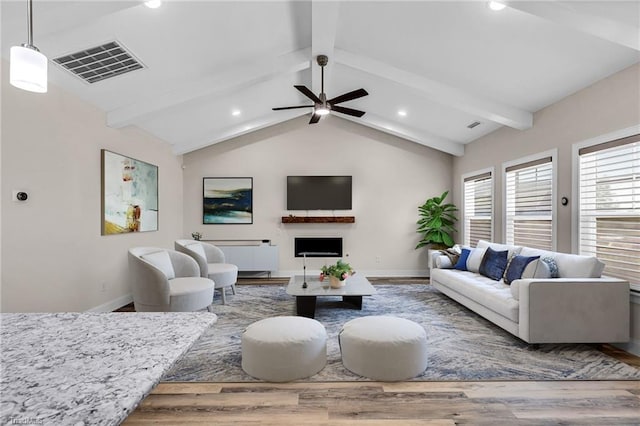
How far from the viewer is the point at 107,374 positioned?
0.69m

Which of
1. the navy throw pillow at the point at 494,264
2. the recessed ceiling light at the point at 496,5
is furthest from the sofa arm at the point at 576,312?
the recessed ceiling light at the point at 496,5

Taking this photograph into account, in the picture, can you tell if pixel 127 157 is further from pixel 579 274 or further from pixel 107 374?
pixel 579 274

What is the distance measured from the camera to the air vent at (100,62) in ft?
9.37

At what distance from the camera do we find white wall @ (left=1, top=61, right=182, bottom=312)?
8.76 feet

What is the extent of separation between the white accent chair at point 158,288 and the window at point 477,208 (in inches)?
174

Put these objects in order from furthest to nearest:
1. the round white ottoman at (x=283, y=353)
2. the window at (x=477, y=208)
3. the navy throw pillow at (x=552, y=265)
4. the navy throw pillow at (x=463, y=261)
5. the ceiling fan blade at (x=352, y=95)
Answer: the window at (x=477, y=208) → the navy throw pillow at (x=463, y=261) → the ceiling fan blade at (x=352, y=95) → the navy throw pillow at (x=552, y=265) → the round white ottoman at (x=283, y=353)

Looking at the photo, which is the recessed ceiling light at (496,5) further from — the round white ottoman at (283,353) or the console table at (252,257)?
the console table at (252,257)

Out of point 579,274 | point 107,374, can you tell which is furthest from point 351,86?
point 107,374

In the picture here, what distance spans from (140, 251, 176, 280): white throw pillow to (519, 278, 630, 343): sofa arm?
143 inches

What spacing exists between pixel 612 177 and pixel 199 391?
159 inches

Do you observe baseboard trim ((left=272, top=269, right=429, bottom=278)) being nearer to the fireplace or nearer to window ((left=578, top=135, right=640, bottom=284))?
the fireplace

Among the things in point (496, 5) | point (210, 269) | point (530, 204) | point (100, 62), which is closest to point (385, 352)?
point (496, 5)

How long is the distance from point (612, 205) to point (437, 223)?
3.08 m

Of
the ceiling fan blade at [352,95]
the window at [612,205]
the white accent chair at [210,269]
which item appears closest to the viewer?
the window at [612,205]
